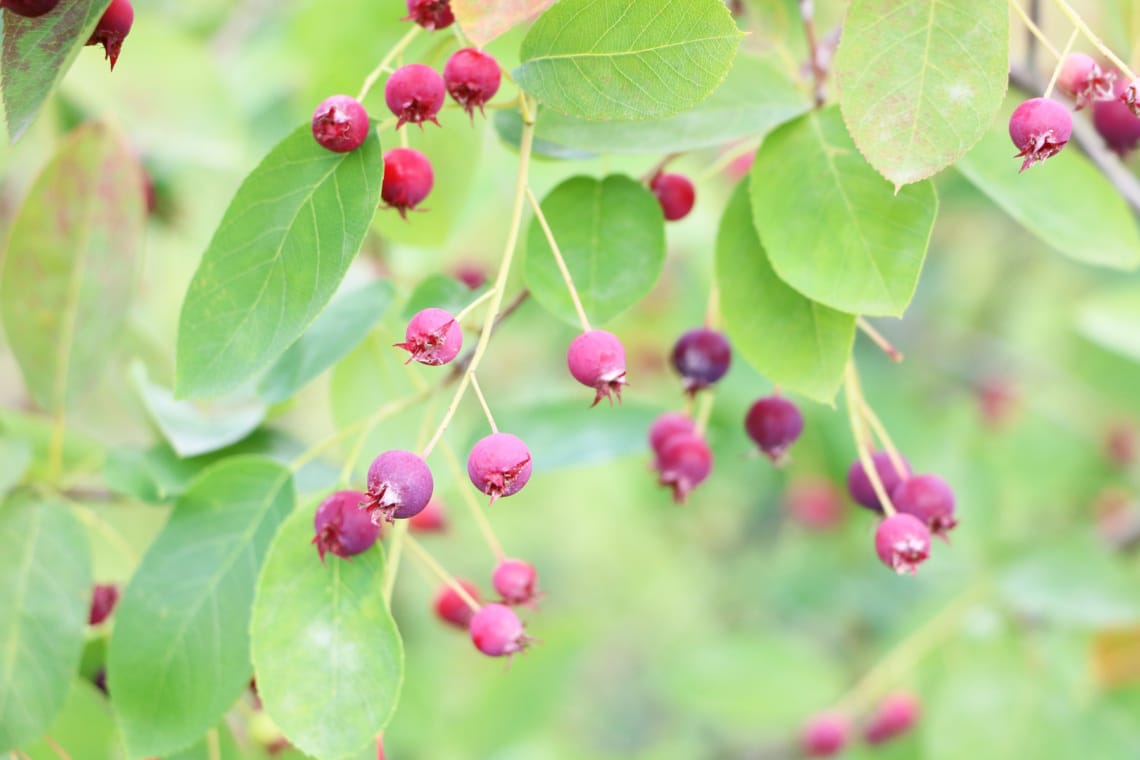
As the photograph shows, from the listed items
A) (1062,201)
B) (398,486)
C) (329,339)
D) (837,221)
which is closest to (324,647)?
(398,486)

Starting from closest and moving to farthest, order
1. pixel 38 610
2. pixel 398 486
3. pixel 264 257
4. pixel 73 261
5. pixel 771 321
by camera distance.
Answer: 1. pixel 398 486
2. pixel 264 257
3. pixel 771 321
4. pixel 38 610
5. pixel 73 261

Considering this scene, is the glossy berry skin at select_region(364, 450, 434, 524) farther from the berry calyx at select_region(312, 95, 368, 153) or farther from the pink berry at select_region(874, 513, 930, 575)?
the pink berry at select_region(874, 513, 930, 575)

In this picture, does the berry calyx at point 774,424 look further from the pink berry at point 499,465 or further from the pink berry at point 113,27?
the pink berry at point 113,27

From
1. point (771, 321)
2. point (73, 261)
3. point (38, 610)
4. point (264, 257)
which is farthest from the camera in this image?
point (73, 261)

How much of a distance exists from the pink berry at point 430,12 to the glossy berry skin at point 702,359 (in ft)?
1.37

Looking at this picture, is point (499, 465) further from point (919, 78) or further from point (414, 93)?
point (919, 78)

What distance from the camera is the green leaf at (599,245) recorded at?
929 millimetres

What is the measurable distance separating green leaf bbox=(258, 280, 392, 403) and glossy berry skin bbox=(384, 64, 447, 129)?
12.1 inches

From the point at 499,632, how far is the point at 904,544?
0.36m

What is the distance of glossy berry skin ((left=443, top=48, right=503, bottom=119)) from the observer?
32.1 inches

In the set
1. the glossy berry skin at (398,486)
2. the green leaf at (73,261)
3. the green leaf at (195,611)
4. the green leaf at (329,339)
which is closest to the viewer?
the glossy berry skin at (398,486)

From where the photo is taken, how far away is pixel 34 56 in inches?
29.2

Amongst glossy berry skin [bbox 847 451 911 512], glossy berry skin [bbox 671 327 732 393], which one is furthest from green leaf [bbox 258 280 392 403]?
glossy berry skin [bbox 847 451 911 512]

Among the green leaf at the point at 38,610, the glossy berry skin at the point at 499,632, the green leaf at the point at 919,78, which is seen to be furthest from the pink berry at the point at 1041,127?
the green leaf at the point at 38,610
